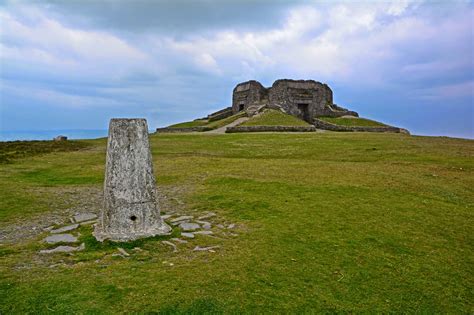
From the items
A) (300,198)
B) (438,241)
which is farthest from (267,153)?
(438,241)

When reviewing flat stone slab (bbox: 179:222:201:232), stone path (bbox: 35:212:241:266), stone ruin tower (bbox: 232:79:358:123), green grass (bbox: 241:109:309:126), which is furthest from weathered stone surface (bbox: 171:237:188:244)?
stone ruin tower (bbox: 232:79:358:123)

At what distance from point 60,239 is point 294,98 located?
41.6 meters

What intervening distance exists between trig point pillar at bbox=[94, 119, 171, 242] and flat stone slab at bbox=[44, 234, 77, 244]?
45 centimetres

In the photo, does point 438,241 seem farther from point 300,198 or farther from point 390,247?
point 300,198

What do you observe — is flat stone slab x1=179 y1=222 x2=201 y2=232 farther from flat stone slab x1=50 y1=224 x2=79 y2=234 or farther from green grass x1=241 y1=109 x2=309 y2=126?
green grass x1=241 y1=109 x2=309 y2=126

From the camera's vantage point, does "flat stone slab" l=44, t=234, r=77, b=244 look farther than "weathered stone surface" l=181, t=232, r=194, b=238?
No

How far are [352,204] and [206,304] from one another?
18.5 feet

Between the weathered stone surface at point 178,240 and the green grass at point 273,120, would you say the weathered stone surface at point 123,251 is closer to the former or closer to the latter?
the weathered stone surface at point 178,240

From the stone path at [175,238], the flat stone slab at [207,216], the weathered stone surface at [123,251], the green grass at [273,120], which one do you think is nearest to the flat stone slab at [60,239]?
the stone path at [175,238]

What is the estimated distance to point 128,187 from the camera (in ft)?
24.1

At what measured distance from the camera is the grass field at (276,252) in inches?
202

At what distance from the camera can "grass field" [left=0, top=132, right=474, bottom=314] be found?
5137 mm

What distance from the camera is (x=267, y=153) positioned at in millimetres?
20172

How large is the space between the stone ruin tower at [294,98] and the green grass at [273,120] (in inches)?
189
